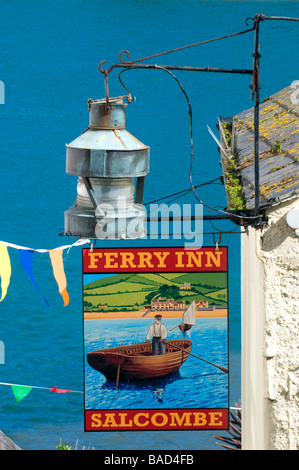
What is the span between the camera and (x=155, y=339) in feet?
27.9

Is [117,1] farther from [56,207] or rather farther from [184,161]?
[56,207]

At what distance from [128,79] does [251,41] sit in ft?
23.8

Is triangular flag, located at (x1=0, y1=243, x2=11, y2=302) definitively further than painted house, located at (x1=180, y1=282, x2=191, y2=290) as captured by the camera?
Yes

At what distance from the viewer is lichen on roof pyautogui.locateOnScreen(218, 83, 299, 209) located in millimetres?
6816

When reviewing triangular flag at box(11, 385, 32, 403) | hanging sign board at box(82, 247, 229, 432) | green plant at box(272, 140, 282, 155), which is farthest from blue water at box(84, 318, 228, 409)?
triangular flag at box(11, 385, 32, 403)

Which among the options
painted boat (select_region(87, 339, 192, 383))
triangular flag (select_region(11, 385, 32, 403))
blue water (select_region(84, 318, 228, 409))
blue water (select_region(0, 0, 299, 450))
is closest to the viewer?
blue water (select_region(84, 318, 228, 409))

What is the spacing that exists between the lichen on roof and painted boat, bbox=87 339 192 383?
1.62 metres

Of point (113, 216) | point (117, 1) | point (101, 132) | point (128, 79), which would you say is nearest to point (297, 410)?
point (113, 216)

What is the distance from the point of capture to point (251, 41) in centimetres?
4069

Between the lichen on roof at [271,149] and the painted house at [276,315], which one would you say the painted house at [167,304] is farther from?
the painted house at [276,315]

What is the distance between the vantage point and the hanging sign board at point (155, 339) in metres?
8.10

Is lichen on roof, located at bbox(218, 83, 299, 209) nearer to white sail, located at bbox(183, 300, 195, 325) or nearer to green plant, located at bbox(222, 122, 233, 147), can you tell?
green plant, located at bbox(222, 122, 233, 147)

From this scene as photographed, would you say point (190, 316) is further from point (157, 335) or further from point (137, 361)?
point (137, 361)

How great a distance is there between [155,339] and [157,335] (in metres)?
0.05
